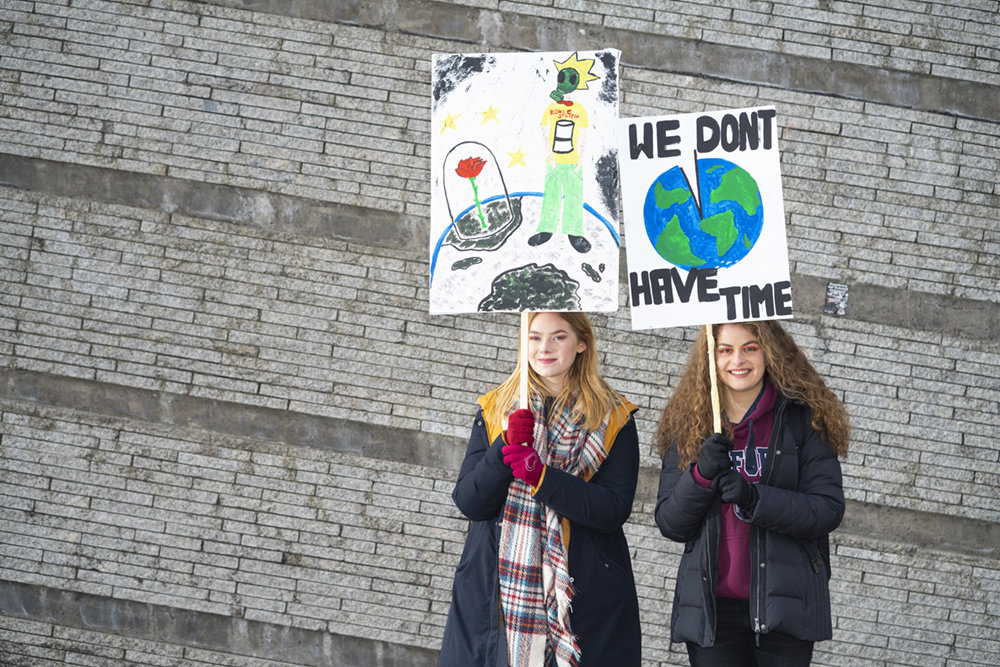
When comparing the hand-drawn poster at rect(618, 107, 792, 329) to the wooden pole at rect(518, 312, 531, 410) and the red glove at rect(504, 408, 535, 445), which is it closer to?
the wooden pole at rect(518, 312, 531, 410)

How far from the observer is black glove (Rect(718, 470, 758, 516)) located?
2.80m

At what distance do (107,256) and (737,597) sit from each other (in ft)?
13.4

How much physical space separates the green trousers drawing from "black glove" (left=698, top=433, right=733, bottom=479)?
83 centimetres

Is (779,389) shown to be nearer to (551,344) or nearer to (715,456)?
(715,456)

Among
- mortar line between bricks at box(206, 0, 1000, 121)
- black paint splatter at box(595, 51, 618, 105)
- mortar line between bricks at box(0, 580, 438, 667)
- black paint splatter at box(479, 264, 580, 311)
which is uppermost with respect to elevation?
mortar line between bricks at box(206, 0, 1000, 121)

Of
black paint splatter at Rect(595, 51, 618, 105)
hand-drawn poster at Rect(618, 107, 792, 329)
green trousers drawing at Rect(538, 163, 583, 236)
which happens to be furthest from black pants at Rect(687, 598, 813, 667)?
black paint splatter at Rect(595, 51, 618, 105)

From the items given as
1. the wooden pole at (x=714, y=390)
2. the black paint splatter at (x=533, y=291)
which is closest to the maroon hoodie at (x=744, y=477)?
the wooden pole at (x=714, y=390)

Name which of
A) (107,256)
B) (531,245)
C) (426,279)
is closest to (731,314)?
(531,245)

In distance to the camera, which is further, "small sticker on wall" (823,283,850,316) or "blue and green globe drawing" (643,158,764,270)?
"small sticker on wall" (823,283,850,316)

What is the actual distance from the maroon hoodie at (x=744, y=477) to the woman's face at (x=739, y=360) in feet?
0.23

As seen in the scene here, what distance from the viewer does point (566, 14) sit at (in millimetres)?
5082

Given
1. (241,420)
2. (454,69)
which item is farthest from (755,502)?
(241,420)

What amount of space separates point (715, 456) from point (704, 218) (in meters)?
0.85

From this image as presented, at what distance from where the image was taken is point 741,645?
296 cm
